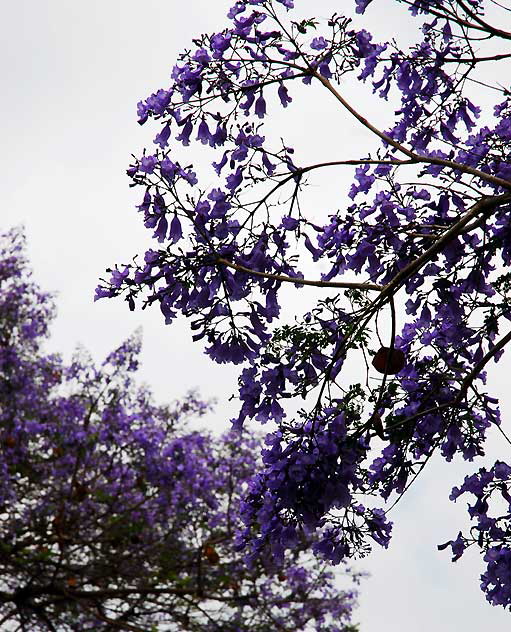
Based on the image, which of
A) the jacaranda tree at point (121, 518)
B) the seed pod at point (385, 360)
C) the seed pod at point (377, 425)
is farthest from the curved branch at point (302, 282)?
the jacaranda tree at point (121, 518)

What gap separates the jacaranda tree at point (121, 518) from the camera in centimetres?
1033

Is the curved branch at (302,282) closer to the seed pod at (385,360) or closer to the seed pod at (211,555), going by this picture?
the seed pod at (385,360)

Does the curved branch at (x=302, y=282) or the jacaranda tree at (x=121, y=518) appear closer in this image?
the curved branch at (x=302, y=282)

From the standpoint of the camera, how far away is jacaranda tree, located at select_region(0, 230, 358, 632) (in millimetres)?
10328

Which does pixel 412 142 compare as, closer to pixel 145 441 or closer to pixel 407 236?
pixel 407 236

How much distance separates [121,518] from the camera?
10734mm

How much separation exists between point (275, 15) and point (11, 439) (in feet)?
25.0

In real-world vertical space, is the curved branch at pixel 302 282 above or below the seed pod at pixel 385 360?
above

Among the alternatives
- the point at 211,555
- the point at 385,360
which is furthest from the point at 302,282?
the point at 211,555

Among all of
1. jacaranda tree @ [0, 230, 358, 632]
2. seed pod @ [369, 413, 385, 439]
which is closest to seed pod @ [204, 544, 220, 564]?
jacaranda tree @ [0, 230, 358, 632]

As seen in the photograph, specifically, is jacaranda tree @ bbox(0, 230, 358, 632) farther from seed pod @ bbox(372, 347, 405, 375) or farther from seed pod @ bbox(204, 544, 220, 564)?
seed pod @ bbox(372, 347, 405, 375)

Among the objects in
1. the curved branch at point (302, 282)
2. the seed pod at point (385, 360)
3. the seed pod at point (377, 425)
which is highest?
the curved branch at point (302, 282)

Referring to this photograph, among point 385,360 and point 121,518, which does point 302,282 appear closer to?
point 385,360

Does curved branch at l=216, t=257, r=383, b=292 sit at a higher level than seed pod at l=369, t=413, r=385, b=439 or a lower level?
higher
